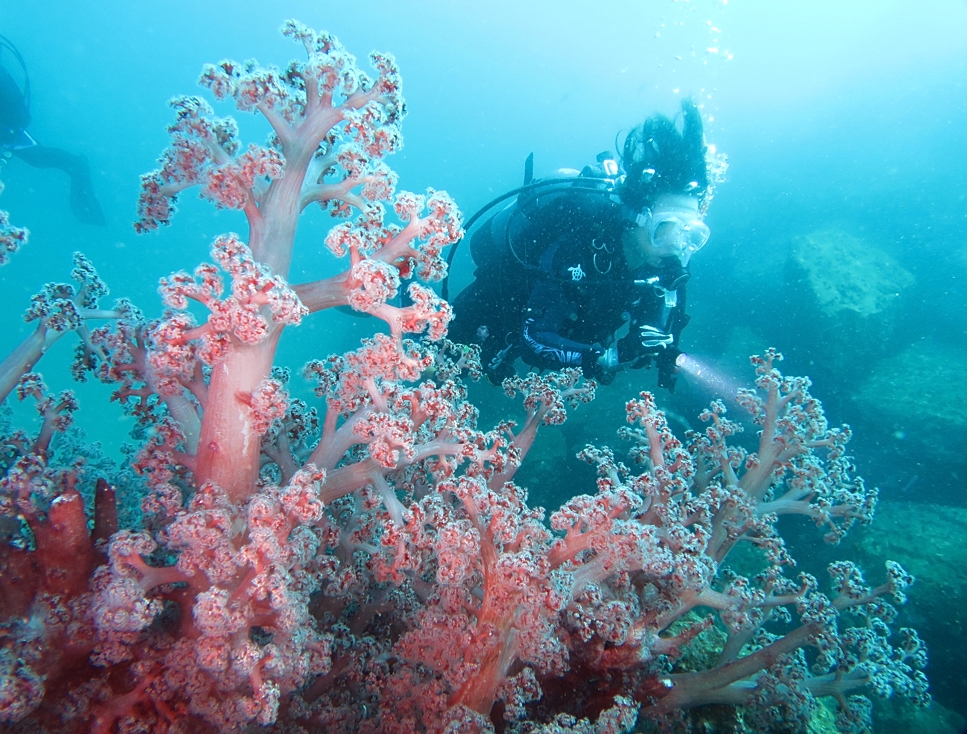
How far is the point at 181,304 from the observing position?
6.85 ft

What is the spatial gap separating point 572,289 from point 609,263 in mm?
659

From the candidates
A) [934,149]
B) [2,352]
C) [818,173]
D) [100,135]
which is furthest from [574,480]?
[100,135]

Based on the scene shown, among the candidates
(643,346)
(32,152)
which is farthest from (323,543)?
(32,152)

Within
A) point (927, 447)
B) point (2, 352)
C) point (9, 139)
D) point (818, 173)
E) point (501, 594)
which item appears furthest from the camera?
point (2, 352)

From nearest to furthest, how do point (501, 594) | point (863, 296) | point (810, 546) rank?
point (501, 594)
point (810, 546)
point (863, 296)

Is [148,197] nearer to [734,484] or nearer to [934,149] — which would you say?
[734,484]

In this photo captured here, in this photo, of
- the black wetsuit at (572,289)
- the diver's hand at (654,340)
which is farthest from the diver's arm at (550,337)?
the diver's hand at (654,340)

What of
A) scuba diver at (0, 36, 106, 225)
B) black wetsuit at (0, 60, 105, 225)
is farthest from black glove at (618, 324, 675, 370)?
Result: black wetsuit at (0, 60, 105, 225)

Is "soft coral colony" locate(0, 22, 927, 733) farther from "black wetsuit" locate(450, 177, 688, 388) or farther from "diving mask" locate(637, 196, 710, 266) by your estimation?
"diving mask" locate(637, 196, 710, 266)

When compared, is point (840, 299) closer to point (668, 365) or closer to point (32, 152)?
point (668, 365)

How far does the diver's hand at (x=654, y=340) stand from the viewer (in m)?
6.15

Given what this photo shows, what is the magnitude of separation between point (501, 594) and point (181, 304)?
2.02m

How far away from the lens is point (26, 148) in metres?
17.8

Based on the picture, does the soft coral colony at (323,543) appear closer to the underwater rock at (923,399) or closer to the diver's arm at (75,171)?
the underwater rock at (923,399)
